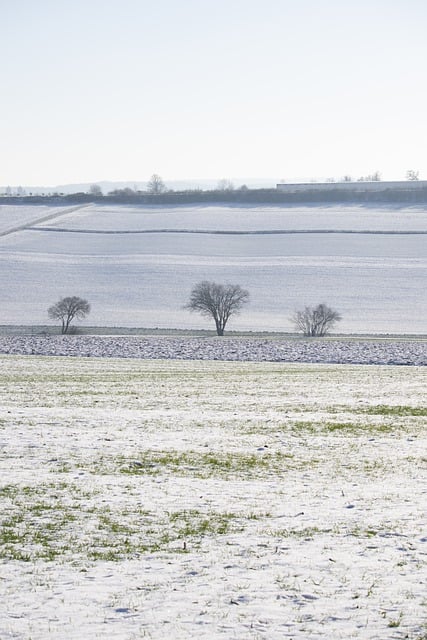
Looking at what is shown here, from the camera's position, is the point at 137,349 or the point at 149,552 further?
the point at 137,349

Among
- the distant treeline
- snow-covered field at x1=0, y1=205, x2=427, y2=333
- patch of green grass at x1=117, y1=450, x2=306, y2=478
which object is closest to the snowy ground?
snow-covered field at x1=0, y1=205, x2=427, y2=333

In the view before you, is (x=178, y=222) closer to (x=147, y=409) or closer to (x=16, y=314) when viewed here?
(x=16, y=314)

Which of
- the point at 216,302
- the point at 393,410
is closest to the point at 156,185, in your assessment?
the point at 216,302

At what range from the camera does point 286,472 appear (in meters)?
15.9

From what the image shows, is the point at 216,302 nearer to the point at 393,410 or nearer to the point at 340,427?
the point at 393,410

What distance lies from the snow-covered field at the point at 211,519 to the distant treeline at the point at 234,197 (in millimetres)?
121473

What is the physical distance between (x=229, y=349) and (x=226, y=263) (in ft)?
174

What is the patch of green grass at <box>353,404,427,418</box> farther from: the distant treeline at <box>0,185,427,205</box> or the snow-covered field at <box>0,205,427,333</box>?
the distant treeline at <box>0,185,427,205</box>

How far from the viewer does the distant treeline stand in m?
143

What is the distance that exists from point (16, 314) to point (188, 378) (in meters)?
50.3

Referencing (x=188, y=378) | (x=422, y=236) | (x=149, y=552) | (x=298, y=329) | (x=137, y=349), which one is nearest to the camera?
(x=149, y=552)

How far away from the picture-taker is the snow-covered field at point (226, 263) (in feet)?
264

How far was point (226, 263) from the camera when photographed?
10306cm

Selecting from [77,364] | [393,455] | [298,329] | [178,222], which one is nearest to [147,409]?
[393,455]
